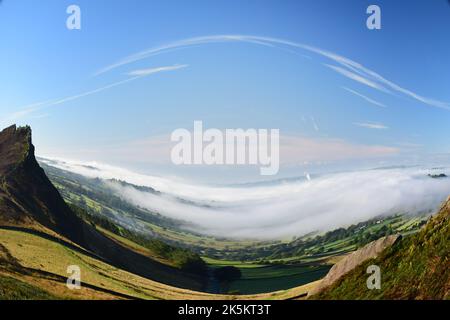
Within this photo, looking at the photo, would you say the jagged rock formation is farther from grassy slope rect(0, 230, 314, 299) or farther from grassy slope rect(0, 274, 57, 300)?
grassy slope rect(0, 274, 57, 300)

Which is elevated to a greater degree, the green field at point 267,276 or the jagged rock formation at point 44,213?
the jagged rock formation at point 44,213

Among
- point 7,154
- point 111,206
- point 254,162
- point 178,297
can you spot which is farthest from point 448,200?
point 7,154

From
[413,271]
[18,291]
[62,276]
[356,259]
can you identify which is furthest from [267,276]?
[18,291]

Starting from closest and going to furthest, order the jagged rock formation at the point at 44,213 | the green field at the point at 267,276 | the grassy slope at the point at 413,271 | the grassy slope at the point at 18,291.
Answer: the grassy slope at the point at 413,271 < the grassy slope at the point at 18,291 < the jagged rock formation at the point at 44,213 < the green field at the point at 267,276

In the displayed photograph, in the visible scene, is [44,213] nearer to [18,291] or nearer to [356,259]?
[18,291]

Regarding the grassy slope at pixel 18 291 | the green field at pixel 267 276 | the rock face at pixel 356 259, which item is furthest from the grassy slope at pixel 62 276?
the rock face at pixel 356 259

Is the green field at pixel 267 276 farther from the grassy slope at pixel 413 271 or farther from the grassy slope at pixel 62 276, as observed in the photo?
the grassy slope at pixel 413 271

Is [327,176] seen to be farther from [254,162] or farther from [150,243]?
[150,243]
